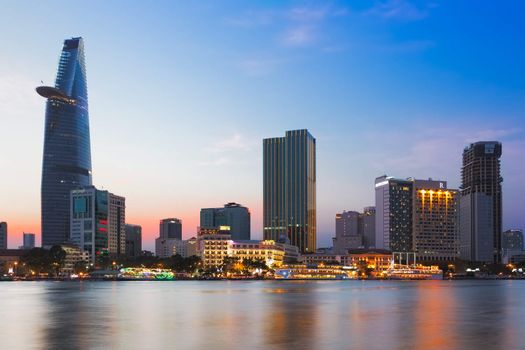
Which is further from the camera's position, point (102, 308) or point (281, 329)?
point (102, 308)

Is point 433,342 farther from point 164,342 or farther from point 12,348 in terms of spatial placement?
point 12,348

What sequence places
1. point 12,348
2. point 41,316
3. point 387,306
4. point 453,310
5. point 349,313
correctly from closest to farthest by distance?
point 12,348 → point 41,316 → point 349,313 → point 453,310 → point 387,306

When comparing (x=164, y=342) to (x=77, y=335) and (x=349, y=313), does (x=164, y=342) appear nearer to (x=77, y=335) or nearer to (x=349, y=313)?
(x=77, y=335)

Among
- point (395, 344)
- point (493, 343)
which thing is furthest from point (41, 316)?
point (493, 343)

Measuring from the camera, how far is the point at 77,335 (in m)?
56.0

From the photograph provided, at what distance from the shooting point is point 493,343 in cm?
5181

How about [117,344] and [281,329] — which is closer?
[117,344]

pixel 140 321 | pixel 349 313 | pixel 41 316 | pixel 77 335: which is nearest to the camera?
pixel 77 335

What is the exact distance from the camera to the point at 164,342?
172ft

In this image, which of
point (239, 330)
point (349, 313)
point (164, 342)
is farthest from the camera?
point (349, 313)

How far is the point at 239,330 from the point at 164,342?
10.1m

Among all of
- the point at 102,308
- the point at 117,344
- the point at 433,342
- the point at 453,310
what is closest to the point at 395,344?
the point at 433,342

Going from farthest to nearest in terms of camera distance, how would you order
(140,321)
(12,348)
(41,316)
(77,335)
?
(41,316) < (140,321) < (77,335) < (12,348)

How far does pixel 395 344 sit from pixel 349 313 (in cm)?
2921
